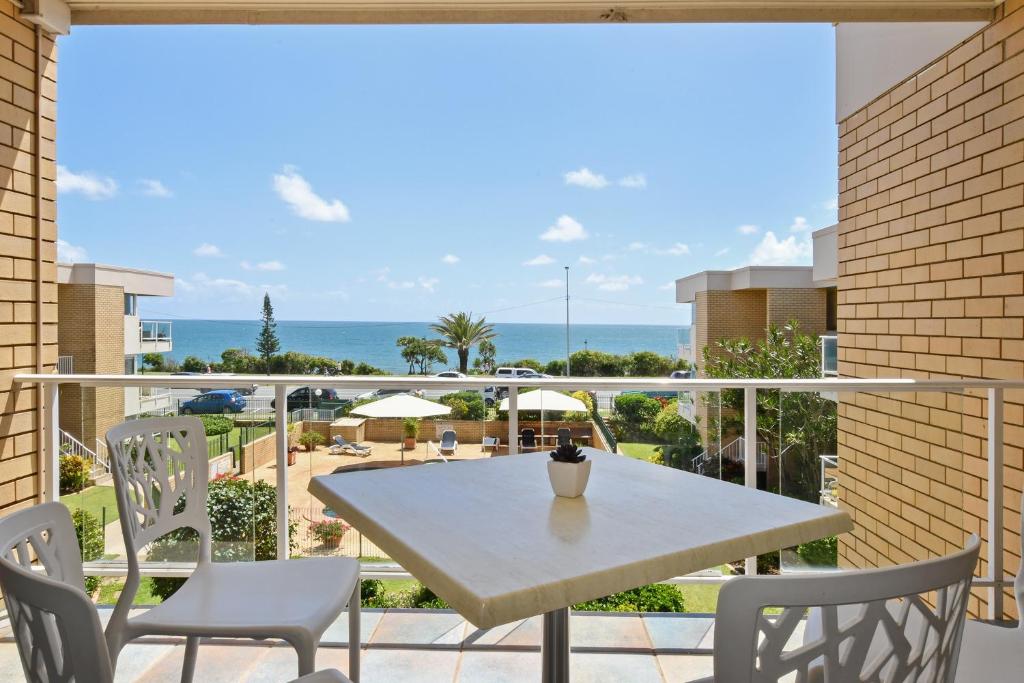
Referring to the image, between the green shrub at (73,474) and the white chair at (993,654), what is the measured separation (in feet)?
10.1

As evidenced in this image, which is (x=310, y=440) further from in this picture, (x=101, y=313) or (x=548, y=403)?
(x=101, y=313)

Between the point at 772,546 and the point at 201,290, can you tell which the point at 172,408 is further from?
the point at 201,290

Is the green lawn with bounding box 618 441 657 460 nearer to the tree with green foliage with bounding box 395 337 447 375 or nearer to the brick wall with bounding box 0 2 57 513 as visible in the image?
the brick wall with bounding box 0 2 57 513

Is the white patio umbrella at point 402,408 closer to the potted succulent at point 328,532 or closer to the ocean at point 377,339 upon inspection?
the potted succulent at point 328,532

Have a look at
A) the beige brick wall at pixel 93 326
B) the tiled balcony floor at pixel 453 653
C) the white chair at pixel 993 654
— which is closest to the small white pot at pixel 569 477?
the white chair at pixel 993 654

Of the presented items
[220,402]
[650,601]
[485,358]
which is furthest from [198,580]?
[485,358]

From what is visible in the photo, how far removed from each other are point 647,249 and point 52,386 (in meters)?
55.7

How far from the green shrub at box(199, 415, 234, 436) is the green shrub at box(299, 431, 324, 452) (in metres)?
0.30

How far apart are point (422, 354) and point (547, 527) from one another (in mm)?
46185

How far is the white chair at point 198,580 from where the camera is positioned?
154 centimetres

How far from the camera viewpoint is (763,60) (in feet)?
169

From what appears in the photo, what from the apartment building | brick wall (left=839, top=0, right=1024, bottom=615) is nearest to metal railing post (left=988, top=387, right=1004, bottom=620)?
→ brick wall (left=839, top=0, right=1024, bottom=615)

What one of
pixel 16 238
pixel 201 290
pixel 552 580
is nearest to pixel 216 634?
pixel 552 580

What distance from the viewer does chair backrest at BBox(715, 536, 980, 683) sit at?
0.71 metres
